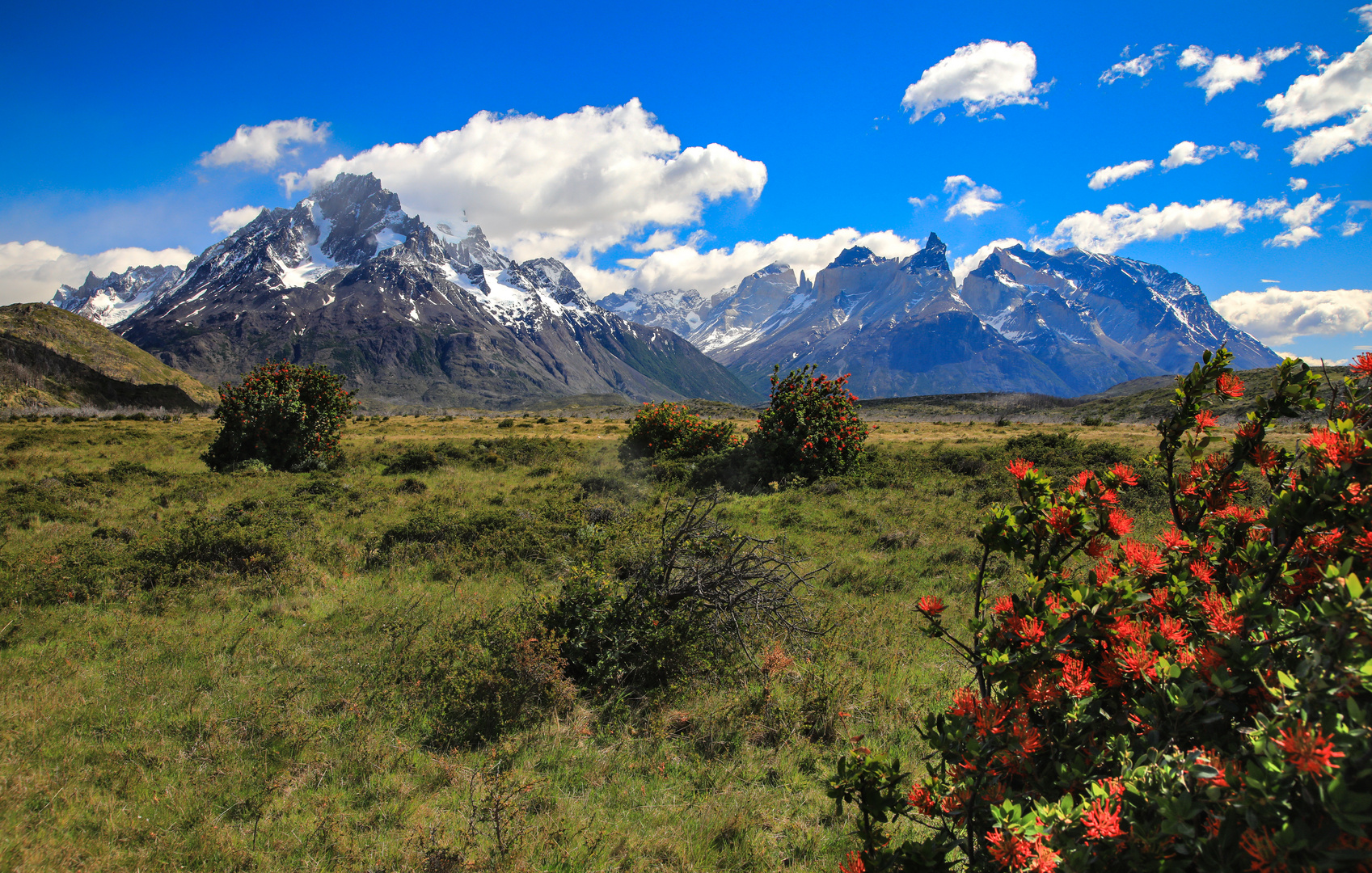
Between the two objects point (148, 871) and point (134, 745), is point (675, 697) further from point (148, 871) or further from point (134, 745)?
point (134, 745)

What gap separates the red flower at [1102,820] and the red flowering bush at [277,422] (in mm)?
24020

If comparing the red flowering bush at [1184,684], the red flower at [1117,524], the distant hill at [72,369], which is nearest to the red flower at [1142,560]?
the red flowering bush at [1184,684]

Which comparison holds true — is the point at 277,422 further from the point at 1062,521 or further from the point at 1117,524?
the point at 1117,524

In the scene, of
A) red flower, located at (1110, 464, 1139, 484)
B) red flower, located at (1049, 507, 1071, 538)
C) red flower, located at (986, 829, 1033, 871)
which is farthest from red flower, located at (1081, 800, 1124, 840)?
red flower, located at (1110, 464, 1139, 484)

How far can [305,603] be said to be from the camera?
867 cm

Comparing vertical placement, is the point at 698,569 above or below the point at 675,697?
above

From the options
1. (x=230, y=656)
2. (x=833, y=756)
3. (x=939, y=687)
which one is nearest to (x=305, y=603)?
(x=230, y=656)

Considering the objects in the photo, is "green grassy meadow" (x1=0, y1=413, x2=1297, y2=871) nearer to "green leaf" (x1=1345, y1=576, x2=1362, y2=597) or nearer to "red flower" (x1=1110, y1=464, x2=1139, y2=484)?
"red flower" (x1=1110, y1=464, x2=1139, y2=484)

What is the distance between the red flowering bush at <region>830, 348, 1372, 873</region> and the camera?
152 cm

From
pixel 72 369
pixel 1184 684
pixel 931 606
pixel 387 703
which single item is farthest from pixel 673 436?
pixel 72 369

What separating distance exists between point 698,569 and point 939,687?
10.2 ft

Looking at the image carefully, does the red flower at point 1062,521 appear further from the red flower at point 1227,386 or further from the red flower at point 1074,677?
the red flower at point 1227,386

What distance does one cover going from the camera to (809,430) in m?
19.1

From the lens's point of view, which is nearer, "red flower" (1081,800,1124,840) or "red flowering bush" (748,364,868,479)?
"red flower" (1081,800,1124,840)
